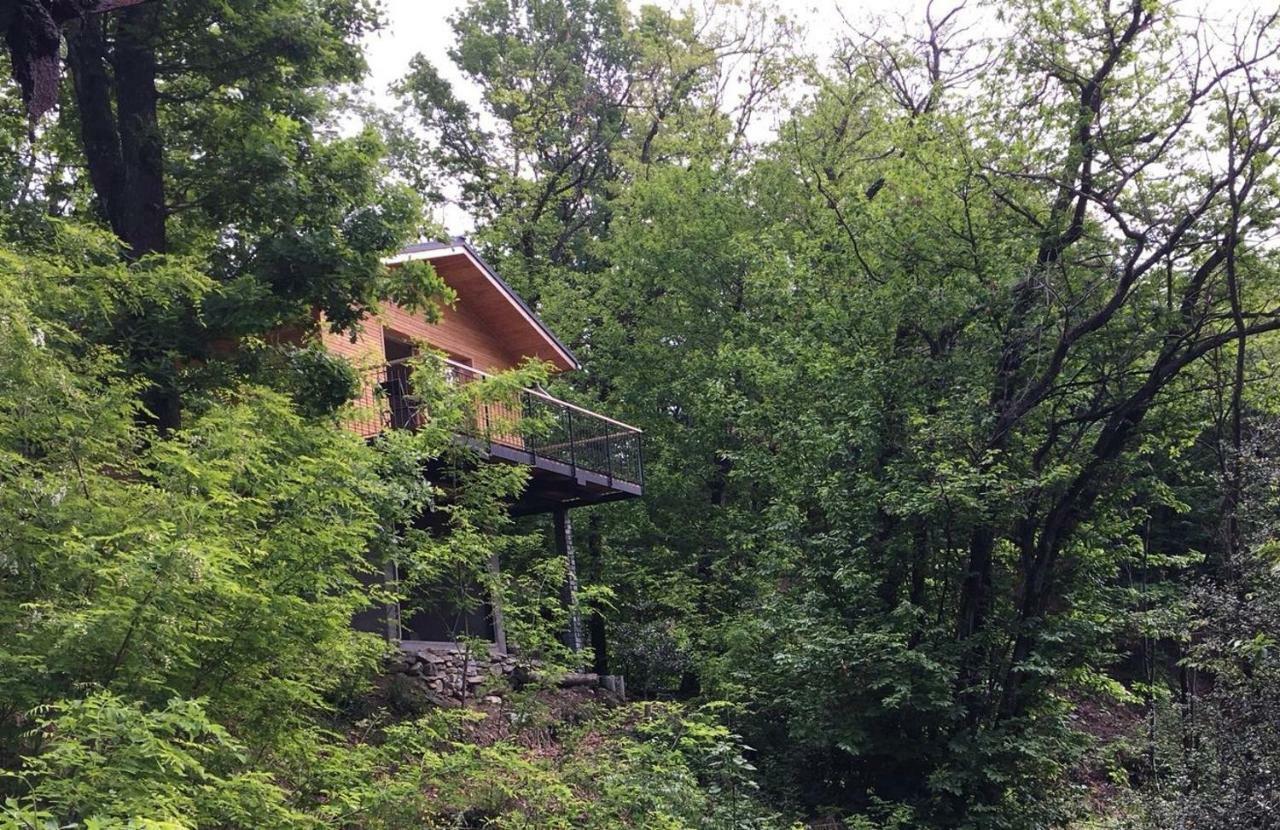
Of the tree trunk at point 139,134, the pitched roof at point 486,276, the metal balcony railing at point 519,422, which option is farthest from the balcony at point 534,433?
the tree trunk at point 139,134

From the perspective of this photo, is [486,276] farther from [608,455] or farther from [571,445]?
[608,455]

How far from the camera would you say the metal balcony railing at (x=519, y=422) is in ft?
44.7

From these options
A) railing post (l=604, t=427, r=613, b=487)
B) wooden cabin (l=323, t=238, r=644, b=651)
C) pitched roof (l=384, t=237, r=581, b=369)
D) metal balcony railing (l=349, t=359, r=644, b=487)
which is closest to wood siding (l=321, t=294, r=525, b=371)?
wooden cabin (l=323, t=238, r=644, b=651)

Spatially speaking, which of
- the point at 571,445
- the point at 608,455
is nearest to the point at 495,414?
the point at 571,445

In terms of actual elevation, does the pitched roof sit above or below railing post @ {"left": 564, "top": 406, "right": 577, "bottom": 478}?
above

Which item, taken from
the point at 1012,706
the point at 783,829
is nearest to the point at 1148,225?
the point at 1012,706

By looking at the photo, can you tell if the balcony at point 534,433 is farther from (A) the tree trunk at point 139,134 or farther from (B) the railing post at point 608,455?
(A) the tree trunk at point 139,134

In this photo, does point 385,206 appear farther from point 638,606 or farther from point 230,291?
point 638,606

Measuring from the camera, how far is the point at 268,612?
23.1ft

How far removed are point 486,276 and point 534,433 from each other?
4191 millimetres

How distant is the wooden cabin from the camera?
48.0 feet

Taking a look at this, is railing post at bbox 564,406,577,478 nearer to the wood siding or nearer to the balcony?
the balcony

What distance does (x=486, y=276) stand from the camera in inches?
707

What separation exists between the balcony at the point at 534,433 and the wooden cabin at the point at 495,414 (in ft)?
0.07
